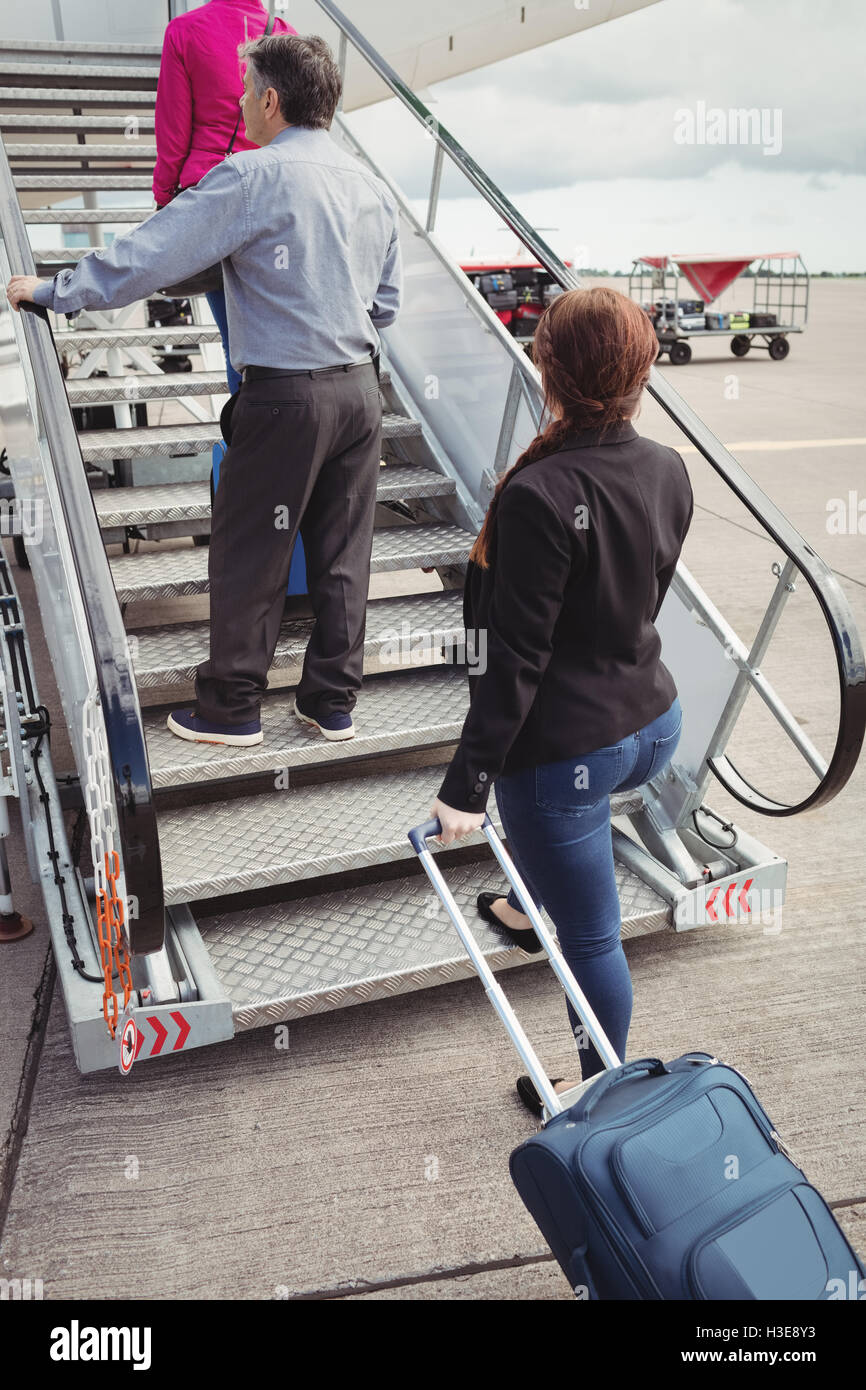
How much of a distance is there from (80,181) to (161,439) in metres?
2.19

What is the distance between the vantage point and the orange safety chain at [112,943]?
241cm

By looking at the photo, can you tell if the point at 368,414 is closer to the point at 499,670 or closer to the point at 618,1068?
the point at 499,670

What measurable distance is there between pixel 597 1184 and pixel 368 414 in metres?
2.16

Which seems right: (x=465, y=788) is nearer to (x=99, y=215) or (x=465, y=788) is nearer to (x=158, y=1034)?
(x=158, y=1034)

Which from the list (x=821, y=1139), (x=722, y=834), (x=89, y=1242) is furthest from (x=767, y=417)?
(x=89, y=1242)

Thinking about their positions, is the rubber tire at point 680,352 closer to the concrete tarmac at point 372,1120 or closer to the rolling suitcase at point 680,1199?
the concrete tarmac at point 372,1120

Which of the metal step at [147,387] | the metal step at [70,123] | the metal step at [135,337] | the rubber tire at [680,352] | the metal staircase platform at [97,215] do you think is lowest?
the rubber tire at [680,352]

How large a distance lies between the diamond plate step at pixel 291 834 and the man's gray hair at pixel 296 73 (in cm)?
190

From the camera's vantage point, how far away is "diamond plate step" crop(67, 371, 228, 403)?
4.60m

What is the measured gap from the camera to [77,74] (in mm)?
6133

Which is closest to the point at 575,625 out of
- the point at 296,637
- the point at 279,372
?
the point at 279,372

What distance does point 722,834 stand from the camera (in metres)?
3.40

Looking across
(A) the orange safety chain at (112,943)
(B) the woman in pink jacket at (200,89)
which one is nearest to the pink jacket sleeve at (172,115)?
(B) the woman in pink jacket at (200,89)

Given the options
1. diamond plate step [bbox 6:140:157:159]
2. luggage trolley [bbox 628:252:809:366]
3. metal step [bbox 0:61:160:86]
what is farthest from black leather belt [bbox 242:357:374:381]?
luggage trolley [bbox 628:252:809:366]
